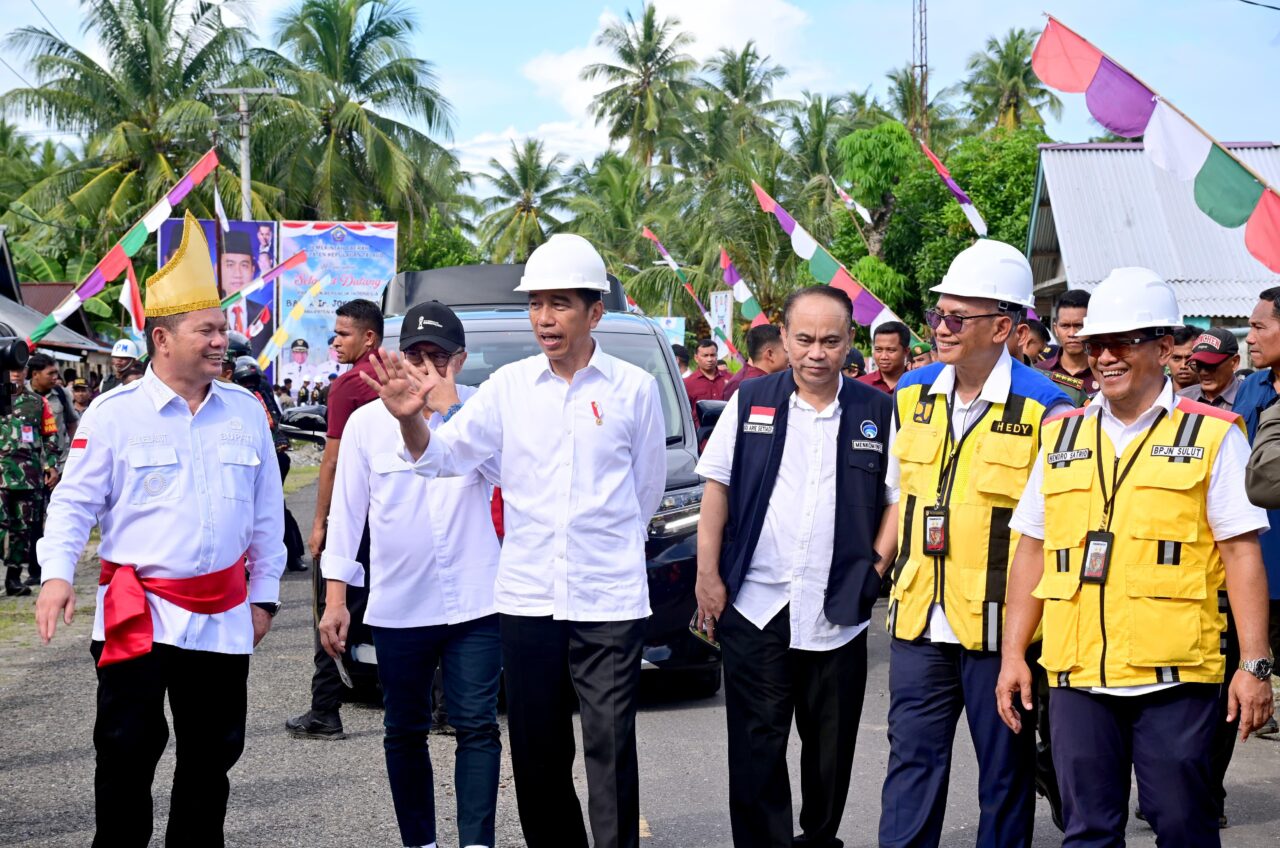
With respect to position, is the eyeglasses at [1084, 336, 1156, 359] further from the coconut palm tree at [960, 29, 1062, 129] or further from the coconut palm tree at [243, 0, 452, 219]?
the coconut palm tree at [960, 29, 1062, 129]

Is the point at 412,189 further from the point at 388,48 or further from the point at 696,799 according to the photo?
the point at 696,799

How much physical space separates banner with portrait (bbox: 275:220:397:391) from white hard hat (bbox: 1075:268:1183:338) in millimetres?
30929

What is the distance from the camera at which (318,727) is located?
25.2 ft

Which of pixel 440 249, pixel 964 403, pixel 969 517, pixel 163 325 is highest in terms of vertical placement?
pixel 440 249

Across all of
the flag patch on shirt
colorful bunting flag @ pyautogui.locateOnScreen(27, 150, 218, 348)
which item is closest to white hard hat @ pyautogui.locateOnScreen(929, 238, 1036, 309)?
the flag patch on shirt

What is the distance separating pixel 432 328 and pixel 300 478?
2538 centimetres

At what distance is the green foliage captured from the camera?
60434 mm

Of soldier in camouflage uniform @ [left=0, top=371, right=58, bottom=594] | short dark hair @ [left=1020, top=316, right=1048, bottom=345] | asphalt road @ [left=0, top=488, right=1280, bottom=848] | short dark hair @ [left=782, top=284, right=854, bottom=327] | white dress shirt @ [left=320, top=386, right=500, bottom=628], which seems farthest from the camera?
soldier in camouflage uniform @ [left=0, top=371, right=58, bottom=594]

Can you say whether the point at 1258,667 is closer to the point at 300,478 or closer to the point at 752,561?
the point at 752,561

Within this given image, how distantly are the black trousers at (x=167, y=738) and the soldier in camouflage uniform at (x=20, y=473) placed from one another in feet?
29.5

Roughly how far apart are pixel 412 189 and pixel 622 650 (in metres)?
43.7

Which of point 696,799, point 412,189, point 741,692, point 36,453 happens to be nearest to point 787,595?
Answer: point 741,692

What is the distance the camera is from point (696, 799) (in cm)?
646

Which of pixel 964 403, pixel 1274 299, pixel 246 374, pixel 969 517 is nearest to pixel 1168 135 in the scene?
pixel 1274 299
